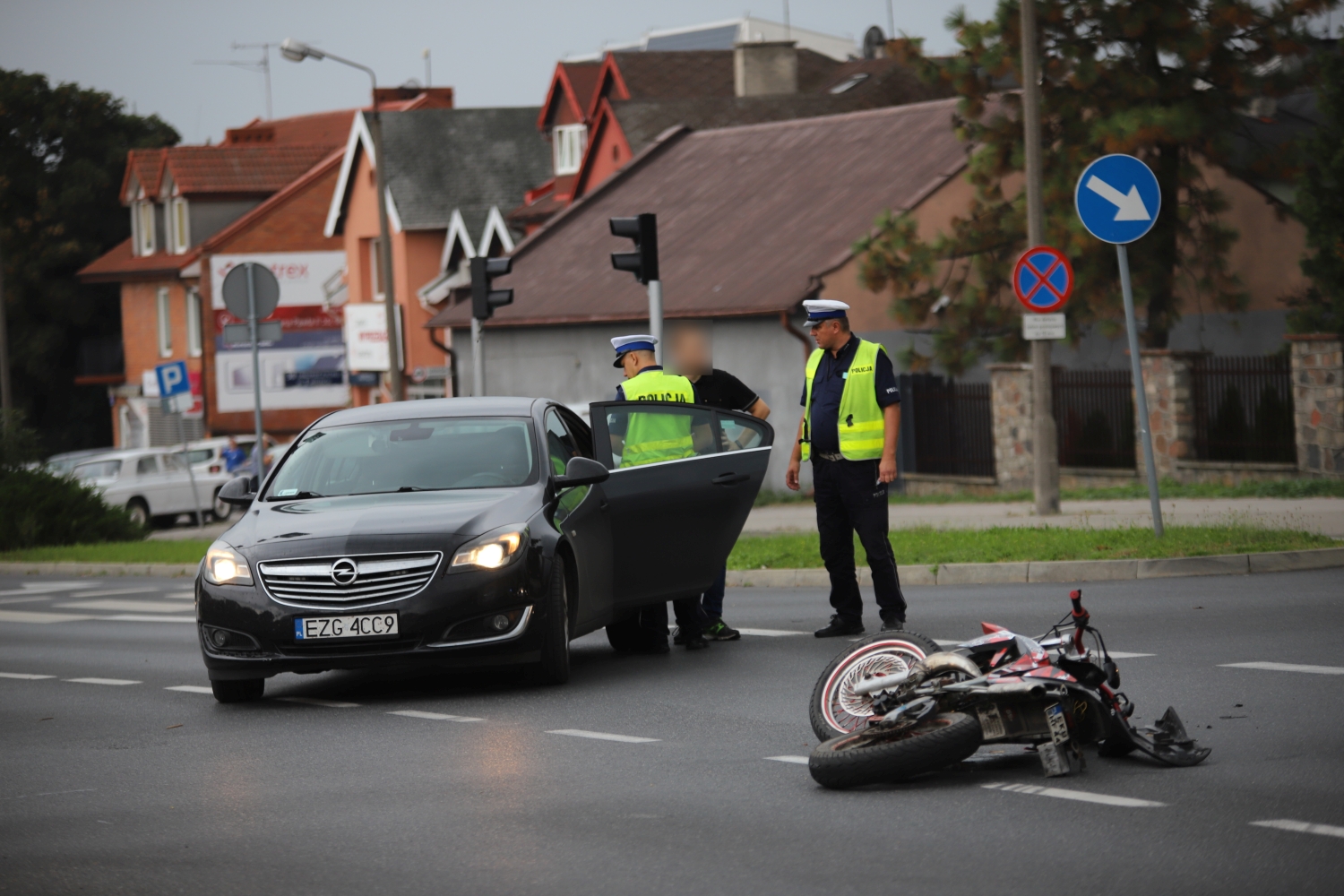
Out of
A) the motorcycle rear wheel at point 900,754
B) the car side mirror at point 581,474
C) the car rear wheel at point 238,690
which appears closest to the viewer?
the motorcycle rear wheel at point 900,754

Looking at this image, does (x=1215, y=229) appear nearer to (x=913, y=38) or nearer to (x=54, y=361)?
(x=913, y=38)

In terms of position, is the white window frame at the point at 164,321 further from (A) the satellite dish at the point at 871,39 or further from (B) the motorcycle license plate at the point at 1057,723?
(B) the motorcycle license plate at the point at 1057,723

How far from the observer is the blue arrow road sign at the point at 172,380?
36.8 m

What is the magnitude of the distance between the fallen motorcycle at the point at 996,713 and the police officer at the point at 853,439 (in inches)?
147

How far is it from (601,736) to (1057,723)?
89.2 inches

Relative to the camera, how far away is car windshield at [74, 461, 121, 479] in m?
38.6

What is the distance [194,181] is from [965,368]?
3675cm

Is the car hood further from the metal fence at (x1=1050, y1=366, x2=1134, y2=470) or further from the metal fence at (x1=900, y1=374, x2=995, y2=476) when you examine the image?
the metal fence at (x1=900, y1=374, x2=995, y2=476)

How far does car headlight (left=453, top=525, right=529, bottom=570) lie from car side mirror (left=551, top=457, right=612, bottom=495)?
655 millimetres

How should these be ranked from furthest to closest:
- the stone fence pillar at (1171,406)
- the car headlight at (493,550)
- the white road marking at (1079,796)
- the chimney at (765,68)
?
the chimney at (765,68) < the stone fence pillar at (1171,406) < the car headlight at (493,550) < the white road marking at (1079,796)

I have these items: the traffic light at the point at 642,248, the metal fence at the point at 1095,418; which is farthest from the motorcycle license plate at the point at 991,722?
the metal fence at the point at 1095,418

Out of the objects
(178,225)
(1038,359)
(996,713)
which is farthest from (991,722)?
(178,225)

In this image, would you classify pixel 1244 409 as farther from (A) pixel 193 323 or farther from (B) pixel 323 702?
(A) pixel 193 323

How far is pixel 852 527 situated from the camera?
36.6 ft
